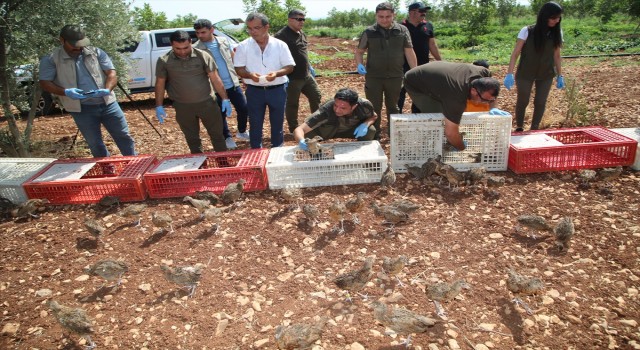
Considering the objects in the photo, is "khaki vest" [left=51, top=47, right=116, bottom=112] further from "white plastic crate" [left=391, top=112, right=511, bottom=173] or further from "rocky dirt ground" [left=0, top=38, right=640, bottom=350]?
"white plastic crate" [left=391, top=112, right=511, bottom=173]

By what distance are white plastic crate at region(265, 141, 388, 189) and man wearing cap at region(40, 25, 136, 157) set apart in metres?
2.58

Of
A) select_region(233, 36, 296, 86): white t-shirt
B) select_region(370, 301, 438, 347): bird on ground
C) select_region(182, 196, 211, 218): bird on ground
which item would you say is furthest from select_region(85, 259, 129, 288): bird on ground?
select_region(233, 36, 296, 86): white t-shirt

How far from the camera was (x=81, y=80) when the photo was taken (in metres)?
5.48

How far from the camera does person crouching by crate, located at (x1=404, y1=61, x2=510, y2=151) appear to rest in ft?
15.6

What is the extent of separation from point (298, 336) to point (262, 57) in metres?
4.30

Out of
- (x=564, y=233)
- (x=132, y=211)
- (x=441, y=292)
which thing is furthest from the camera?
(x=132, y=211)

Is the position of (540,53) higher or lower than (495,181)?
higher

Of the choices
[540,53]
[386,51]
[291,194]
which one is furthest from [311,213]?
[540,53]

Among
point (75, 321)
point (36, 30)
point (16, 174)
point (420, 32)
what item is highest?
point (36, 30)

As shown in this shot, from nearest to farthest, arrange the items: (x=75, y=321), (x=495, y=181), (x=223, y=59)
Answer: (x=75, y=321), (x=495, y=181), (x=223, y=59)

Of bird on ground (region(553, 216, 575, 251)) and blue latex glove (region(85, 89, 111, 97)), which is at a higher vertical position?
blue latex glove (region(85, 89, 111, 97))

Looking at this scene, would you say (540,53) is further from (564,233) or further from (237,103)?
(237,103)

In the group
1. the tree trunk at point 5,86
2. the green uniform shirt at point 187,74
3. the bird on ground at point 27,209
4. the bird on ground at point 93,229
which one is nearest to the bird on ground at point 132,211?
the bird on ground at point 93,229

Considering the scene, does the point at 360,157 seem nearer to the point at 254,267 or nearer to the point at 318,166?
the point at 318,166
